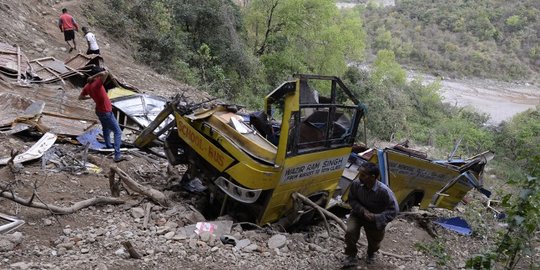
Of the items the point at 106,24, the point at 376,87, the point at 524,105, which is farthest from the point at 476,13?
the point at 106,24

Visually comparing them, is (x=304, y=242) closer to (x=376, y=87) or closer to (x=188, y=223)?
(x=188, y=223)

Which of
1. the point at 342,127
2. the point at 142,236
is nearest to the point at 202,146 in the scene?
the point at 142,236

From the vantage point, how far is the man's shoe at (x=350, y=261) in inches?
189

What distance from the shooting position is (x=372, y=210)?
4.54 metres

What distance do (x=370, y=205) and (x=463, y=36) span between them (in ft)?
234

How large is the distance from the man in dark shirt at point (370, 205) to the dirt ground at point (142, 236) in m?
0.37

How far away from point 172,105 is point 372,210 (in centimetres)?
274

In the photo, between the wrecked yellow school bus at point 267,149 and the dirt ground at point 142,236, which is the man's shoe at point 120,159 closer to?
the dirt ground at point 142,236

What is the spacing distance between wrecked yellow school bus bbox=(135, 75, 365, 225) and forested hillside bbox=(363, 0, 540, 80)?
58.3m

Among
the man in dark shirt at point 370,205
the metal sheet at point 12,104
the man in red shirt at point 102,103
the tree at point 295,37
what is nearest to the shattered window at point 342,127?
the man in dark shirt at point 370,205

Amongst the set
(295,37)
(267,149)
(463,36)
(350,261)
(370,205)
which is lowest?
(463,36)

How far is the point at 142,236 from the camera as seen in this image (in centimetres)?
450

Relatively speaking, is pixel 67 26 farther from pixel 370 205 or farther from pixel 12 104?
pixel 370 205

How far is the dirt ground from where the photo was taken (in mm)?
4020
